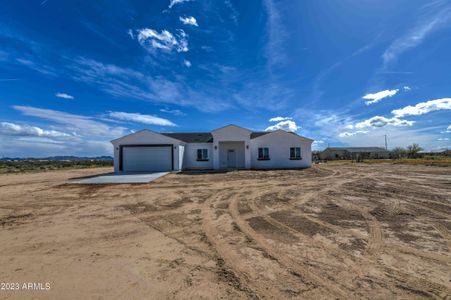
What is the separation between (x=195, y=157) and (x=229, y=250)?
18678mm

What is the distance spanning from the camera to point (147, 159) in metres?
19.4

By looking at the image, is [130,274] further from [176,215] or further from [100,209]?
[100,209]

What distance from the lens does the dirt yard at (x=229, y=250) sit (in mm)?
2705

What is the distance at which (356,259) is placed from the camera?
11.2 ft

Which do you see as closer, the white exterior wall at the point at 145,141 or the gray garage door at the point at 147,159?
the white exterior wall at the point at 145,141

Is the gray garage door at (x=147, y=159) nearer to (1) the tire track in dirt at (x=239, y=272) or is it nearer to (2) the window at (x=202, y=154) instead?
(2) the window at (x=202, y=154)

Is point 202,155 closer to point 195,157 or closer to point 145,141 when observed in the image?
point 195,157

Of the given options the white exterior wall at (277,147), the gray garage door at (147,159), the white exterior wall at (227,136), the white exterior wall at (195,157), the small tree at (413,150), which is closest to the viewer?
the gray garage door at (147,159)

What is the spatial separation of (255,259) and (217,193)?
589 cm

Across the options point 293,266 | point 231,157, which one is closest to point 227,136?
point 231,157

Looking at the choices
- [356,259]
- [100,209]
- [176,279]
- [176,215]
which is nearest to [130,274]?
[176,279]

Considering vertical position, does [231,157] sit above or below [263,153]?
below

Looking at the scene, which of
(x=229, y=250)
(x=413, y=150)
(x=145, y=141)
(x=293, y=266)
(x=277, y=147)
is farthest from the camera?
(x=413, y=150)

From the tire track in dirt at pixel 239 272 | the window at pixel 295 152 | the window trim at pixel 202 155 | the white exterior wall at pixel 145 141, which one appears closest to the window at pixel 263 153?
the window at pixel 295 152
